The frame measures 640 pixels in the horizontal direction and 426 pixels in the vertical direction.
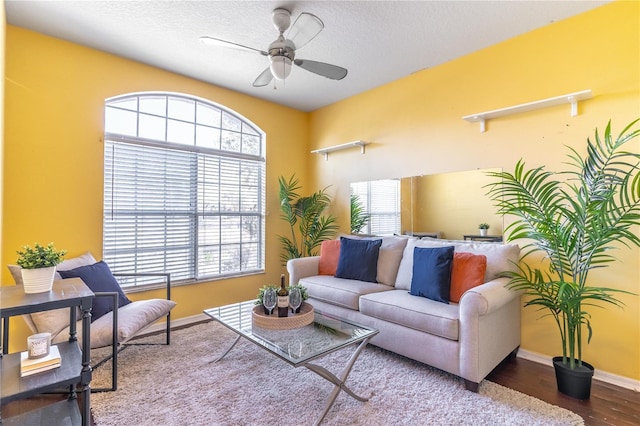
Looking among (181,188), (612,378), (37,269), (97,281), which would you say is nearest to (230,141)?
(181,188)

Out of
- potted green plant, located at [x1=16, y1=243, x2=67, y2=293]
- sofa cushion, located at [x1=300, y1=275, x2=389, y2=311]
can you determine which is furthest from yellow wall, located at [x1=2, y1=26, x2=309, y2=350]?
sofa cushion, located at [x1=300, y1=275, x2=389, y2=311]

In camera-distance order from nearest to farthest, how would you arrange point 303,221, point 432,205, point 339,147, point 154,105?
point 432,205
point 154,105
point 339,147
point 303,221

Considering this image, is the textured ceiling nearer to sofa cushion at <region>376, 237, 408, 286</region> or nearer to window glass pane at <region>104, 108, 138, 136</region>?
window glass pane at <region>104, 108, 138, 136</region>

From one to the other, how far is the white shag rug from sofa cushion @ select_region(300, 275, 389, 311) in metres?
0.46

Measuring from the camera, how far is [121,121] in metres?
3.19

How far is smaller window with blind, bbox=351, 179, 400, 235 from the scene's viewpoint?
3.66m

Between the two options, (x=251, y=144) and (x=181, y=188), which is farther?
(x=251, y=144)

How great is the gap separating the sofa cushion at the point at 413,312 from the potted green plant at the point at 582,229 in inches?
25.7

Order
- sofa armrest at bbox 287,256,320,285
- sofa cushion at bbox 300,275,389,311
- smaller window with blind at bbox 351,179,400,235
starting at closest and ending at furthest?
sofa cushion at bbox 300,275,389,311
sofa armrest at bbox 287,256,320,285
smaller window with blind at bbox 351,179,400,235

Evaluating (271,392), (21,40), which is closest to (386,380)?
(271,392)

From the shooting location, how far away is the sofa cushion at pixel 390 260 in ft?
10.3

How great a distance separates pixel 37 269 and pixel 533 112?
381cm

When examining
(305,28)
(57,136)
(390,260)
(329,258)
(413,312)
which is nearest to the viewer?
(305,28)

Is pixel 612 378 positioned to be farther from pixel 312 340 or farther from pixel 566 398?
pixel 312 340
